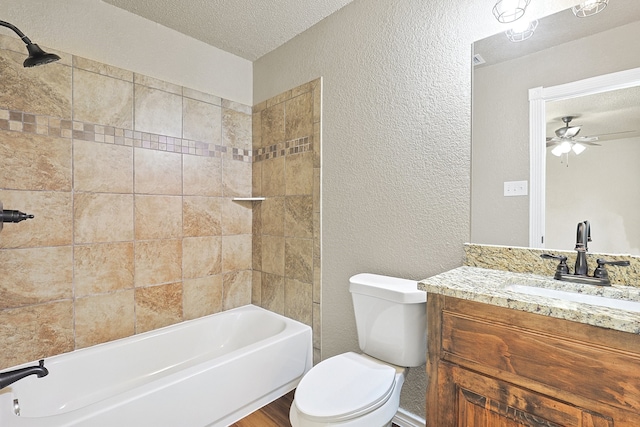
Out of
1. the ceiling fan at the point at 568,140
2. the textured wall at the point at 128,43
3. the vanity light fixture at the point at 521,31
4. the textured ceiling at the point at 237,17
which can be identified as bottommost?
the ceiling fan at the point at 568,140

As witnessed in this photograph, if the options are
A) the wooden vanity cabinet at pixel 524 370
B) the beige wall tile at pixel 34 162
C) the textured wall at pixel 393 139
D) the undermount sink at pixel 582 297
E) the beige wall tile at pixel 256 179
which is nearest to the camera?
the wooden vanity cabinet at pixel 524 370

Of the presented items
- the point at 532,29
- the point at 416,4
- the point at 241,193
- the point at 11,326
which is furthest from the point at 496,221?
the point at 11,326

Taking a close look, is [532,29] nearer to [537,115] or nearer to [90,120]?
[537,115]

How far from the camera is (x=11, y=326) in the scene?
5.34 feet

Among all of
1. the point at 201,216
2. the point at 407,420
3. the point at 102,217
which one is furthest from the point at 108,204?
the point at 407,420

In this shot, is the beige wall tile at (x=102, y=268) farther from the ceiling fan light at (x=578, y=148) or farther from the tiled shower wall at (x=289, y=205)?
the ceiling fan light at (x=578, y=148)

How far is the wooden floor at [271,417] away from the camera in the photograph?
1.73 meters

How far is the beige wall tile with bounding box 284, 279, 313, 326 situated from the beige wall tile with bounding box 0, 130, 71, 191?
1.51m

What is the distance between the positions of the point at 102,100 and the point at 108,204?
2.08 feet

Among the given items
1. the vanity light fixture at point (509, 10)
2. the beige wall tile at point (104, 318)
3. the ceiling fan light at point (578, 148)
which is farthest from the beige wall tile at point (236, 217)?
the ceiling fan light at point (578, 148)

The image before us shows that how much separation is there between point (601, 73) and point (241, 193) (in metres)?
2.27

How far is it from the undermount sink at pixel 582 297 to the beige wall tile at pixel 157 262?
202 cm

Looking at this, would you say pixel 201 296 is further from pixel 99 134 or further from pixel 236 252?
pixel 99 134

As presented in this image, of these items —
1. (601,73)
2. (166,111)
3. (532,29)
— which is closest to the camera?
(601,73)
